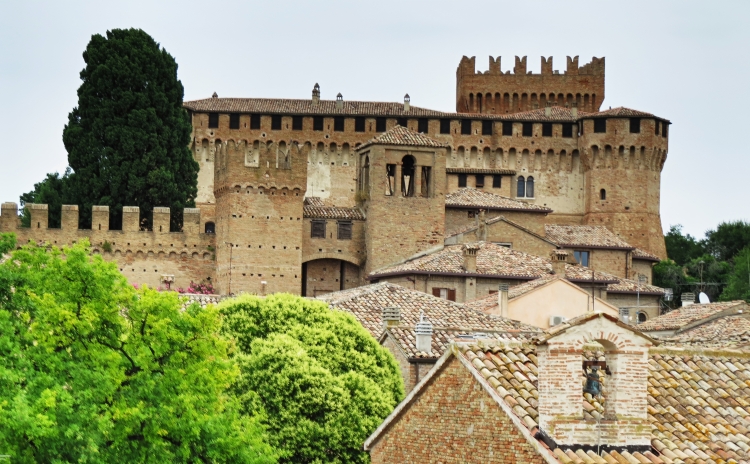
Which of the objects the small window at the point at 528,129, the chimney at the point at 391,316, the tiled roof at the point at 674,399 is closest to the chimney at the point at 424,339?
the chimney at the point at 391,316

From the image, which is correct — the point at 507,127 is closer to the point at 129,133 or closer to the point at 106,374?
the point at 129,133

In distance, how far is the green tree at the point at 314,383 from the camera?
1142 inches

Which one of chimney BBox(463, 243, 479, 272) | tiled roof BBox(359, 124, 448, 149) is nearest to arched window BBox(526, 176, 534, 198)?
tiled roof BBox(359, 124, 448, 149)

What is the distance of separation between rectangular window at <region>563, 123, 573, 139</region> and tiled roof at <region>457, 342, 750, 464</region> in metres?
64.7

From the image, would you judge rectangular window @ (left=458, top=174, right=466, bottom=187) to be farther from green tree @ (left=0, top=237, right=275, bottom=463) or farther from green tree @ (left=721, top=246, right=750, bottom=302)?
green tree @ (left=0, top=237, right=275, bottom=463)

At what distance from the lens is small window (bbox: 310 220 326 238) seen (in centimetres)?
6103

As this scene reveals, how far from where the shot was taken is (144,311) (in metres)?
Result: 23.0

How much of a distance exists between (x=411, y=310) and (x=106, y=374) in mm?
20641

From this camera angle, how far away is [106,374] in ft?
69.6

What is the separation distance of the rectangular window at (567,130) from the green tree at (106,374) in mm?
60558

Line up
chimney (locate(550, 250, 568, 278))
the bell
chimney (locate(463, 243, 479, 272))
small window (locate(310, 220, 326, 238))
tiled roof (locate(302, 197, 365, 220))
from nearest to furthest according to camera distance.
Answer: the bell, chimney (locate(463, 243, 479, 272)), chimney (locate(550, 250, 568, 278)), small window (locate(310, 220, 326, 238)), tiled roof (locate(302, 197, 365, 220))

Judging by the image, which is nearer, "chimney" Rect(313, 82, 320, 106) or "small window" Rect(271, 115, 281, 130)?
"small window" Rect(271, 115, 281, 130)

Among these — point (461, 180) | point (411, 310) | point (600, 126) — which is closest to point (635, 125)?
point (600, 126)

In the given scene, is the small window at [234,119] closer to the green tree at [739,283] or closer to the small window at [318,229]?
the small window at [318,229]
